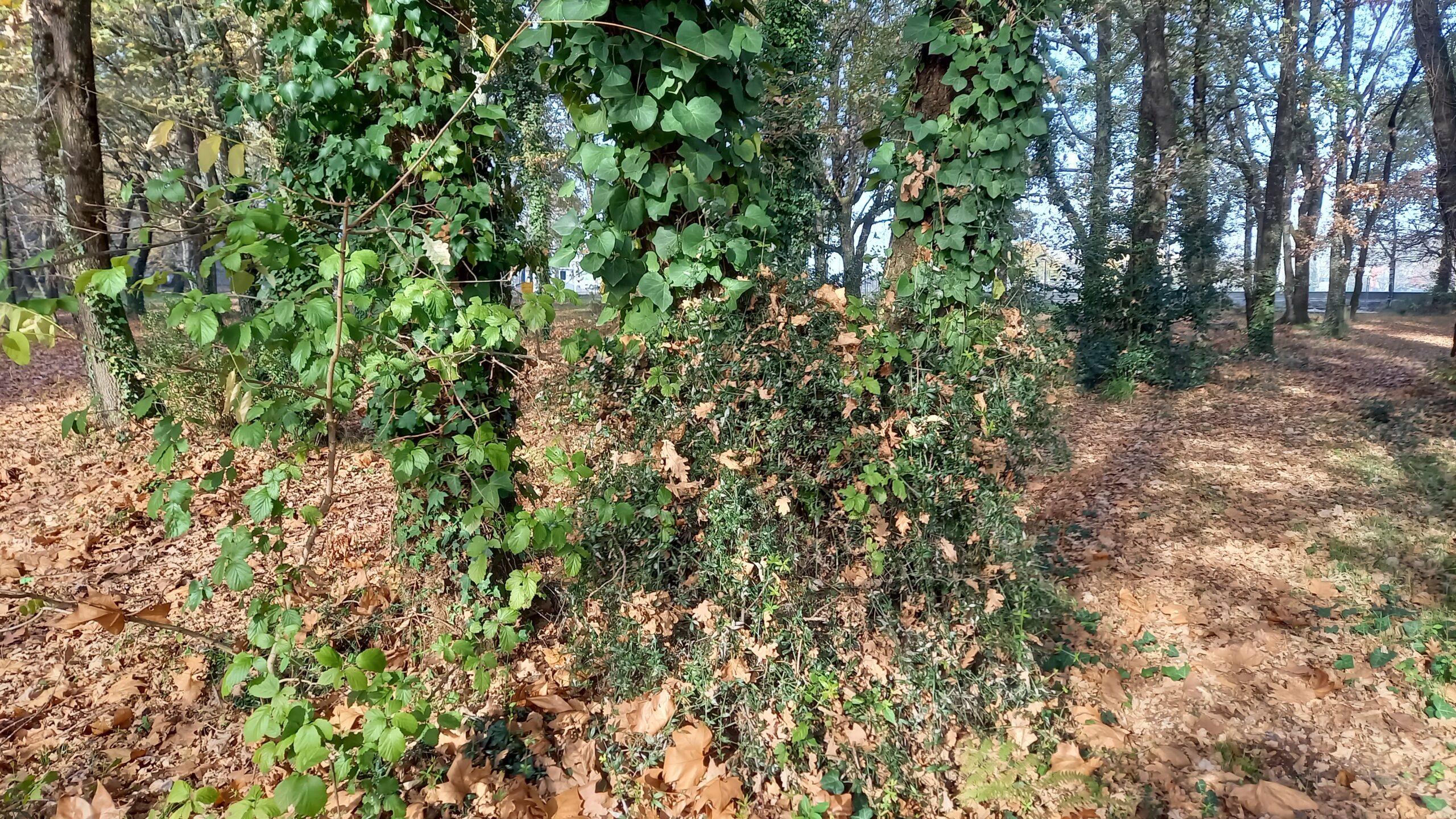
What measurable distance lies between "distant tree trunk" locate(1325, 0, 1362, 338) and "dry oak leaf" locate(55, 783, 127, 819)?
2010cm

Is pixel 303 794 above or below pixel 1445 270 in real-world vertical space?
below

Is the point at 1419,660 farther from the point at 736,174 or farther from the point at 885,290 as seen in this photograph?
the point at 736,174

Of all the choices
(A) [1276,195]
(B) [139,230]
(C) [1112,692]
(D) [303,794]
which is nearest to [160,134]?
(B) [139,230]

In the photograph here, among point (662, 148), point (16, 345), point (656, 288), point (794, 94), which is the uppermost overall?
point (794, 94)

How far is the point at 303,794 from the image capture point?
5.85 feet

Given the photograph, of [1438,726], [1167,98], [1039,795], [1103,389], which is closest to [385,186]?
[1039,795]

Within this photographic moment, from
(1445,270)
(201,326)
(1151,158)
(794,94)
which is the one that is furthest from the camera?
(1445,270)

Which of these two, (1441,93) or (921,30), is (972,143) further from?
(1441,93)

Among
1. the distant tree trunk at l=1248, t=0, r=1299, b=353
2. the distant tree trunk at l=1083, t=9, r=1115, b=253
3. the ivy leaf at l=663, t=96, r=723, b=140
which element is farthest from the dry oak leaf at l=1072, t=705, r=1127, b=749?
the distant tree trunk at l=1248, t=0, r=1299, b=353

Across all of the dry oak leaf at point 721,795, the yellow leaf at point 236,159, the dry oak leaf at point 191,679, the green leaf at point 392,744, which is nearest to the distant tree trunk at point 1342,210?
the dry oak leaf at point 721,795

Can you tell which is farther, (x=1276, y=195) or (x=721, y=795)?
A: (x=1276, y=195)

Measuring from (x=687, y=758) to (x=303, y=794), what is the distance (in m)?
1.36

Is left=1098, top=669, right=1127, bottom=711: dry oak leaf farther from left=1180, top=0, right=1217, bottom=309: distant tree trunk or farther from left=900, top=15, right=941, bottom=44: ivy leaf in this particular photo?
left=1180, top=0, right=1217, bottom=309: distant tree trunk

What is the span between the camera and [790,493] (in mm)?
2795
